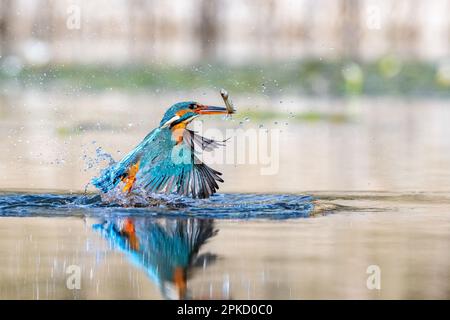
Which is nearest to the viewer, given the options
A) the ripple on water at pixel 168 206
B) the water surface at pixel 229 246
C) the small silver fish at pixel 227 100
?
the water surface at pixel 229 246

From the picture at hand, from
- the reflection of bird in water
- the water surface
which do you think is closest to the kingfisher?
the water surface

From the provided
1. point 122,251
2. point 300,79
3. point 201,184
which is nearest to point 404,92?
point 300,79

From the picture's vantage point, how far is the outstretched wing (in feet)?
26.5

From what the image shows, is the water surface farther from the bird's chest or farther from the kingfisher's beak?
the kingfisher's beak

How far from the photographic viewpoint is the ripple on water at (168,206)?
766 cm

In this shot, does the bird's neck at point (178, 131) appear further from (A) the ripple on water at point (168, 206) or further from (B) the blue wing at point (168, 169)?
(A) the ripple on water at point (168, 206)

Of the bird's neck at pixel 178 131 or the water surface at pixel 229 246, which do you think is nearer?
the water surface at pixel 229 246

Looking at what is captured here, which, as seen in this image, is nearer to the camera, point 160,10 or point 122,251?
point 122,251

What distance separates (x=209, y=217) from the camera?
7.54 metres

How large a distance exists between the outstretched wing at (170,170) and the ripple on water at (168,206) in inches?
2.9

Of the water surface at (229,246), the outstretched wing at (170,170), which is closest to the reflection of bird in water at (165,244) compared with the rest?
the water surface at (229,246)
